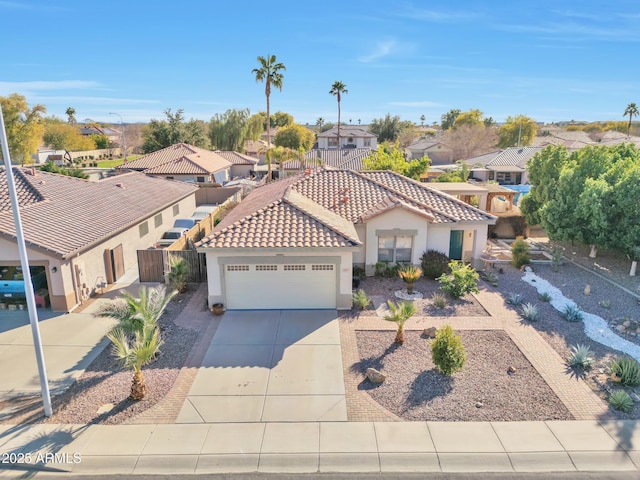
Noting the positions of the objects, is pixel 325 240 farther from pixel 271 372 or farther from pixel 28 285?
pixel 28 285

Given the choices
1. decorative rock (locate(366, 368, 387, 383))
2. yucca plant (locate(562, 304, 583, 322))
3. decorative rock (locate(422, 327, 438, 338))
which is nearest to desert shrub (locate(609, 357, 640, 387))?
yucca plant (locate(562, 304, 583, 322))

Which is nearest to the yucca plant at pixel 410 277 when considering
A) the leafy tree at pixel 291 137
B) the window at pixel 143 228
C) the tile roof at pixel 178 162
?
the window at pixel 143 228

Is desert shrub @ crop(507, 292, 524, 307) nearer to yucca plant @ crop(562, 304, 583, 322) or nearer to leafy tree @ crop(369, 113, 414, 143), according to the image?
yucca plant @ crop(562, 304, 583, 322)

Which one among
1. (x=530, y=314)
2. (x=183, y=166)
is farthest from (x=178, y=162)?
(x=530, y=314)

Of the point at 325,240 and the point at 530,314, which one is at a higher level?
the point at 325,240

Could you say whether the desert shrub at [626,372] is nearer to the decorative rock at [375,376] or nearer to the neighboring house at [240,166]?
the decorative rock at [375,376]
